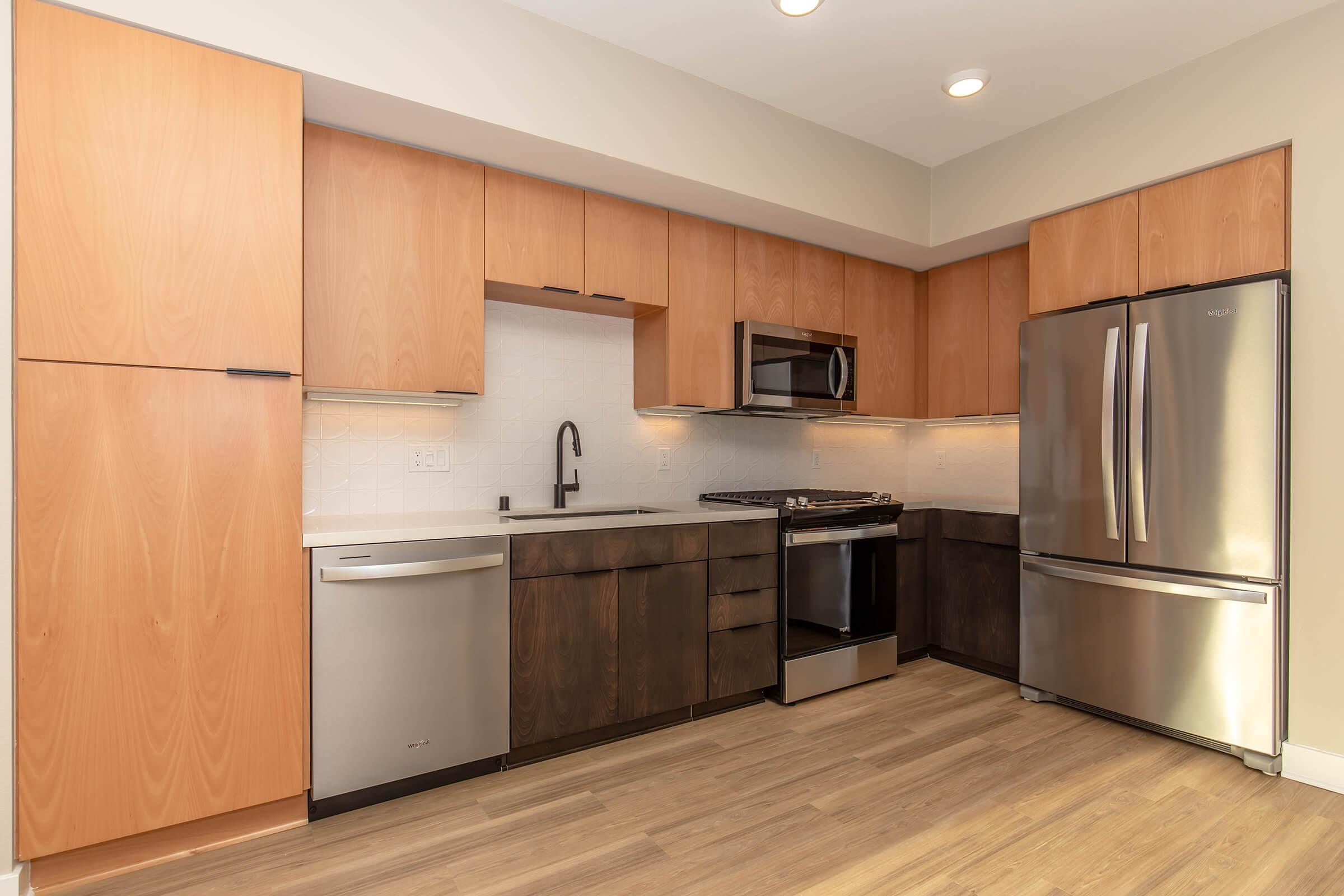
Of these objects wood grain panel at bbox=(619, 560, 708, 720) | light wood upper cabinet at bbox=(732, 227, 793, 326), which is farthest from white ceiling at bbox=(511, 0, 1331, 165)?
wood grain panel at bbox=(619, 560, 708, 720)

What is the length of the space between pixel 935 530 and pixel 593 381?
6.88 feet

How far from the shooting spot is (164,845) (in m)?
1.90

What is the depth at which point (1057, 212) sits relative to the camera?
3172mm

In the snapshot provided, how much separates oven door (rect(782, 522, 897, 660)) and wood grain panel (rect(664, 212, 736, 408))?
805 mm

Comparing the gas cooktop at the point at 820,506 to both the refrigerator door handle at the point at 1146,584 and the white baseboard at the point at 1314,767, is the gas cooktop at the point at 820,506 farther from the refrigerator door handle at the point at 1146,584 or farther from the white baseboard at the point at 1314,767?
the white baseboard at the point at 1314,767

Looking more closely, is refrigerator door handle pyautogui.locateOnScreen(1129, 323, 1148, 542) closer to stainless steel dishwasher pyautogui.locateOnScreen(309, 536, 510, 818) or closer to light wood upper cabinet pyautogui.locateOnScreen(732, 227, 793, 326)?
light wood upper cabinet pyautogui.locateOnScreen(732, 227, 793, 326)

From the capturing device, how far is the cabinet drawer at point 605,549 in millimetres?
2455

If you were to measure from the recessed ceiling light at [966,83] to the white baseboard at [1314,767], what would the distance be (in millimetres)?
2764

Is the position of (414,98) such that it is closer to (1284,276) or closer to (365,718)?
(365,718)

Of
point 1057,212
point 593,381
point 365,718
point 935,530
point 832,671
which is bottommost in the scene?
point 832,671

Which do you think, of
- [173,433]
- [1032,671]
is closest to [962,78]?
[1032,671]

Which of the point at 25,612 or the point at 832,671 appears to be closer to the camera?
the point at 25,612

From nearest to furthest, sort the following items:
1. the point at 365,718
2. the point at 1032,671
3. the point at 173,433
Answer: the point at 173,433 < the point at 365,718 < the point at 1032,671

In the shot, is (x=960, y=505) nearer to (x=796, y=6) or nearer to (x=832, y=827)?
(x=832, y=827)
